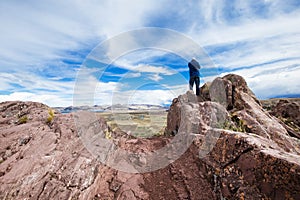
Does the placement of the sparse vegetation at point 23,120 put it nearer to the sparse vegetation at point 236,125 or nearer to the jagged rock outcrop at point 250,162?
the jagged rock outcrop at point 250,162

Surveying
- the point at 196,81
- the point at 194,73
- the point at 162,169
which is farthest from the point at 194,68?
the point at 162,169

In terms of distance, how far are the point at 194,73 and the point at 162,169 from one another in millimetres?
10514

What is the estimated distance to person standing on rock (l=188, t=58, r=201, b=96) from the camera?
1716 centimetres

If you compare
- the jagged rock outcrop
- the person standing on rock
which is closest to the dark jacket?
the person standing on rock

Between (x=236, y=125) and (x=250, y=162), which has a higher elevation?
(x=236, y=125)

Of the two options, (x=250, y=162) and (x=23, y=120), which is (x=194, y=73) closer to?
(x=250, y=162)

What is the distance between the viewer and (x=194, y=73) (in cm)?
1730

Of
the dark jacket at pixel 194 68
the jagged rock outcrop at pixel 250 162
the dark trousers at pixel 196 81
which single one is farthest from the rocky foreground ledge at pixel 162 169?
the dark jacket at pixel 194 68

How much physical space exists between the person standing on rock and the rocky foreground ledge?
210 inches

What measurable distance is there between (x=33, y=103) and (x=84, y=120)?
17.4 ft

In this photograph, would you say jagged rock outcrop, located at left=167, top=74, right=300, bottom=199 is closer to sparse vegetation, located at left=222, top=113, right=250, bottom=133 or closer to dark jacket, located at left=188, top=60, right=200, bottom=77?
sparse vegetation, located at left=222, top=113, right=250, bottom=133

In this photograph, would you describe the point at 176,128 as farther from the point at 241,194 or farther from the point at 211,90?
the point at 241,194

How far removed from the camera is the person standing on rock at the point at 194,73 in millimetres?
17156

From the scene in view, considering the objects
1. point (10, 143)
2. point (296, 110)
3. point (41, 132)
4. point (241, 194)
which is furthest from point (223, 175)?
point (296, 110)
